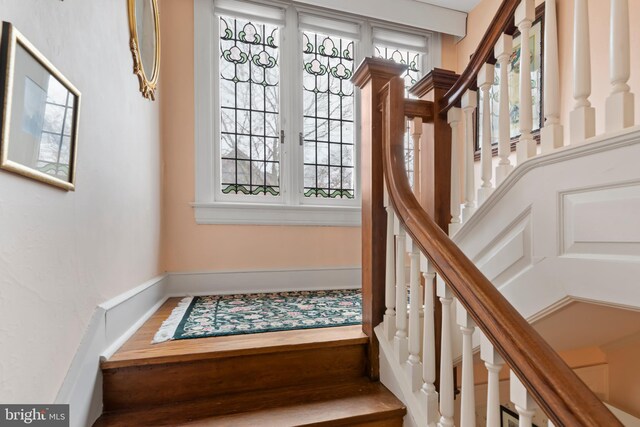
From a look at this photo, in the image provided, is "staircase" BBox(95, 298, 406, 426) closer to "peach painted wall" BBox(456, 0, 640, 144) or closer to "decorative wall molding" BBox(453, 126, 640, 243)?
"decorative wall molding" BBox(453, 126, 640, 243)

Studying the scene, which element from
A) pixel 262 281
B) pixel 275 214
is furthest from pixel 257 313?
pixel 275 214

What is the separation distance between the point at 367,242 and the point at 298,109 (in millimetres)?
1722

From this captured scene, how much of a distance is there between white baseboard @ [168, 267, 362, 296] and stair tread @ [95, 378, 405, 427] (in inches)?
50.8

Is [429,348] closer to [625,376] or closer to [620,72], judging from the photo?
[620,72]

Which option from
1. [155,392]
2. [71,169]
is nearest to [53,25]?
[71,169]

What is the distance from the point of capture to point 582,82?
2.86 feet

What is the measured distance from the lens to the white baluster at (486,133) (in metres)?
1.19

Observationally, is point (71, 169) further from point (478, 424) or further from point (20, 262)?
point (478, 424)

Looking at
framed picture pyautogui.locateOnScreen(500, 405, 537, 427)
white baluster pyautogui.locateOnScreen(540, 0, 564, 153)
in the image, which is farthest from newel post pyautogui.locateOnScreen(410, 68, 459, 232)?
framed picture pyautogui.locateOnScreen(500, 405, 537, 427)

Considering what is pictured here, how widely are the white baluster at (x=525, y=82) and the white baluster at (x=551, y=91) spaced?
0.06 m

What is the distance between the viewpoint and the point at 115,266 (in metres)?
1.37

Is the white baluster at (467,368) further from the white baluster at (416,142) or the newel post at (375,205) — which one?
the white baluster at (416,142)

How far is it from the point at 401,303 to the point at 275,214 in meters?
1.58

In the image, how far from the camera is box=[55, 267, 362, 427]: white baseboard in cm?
100
